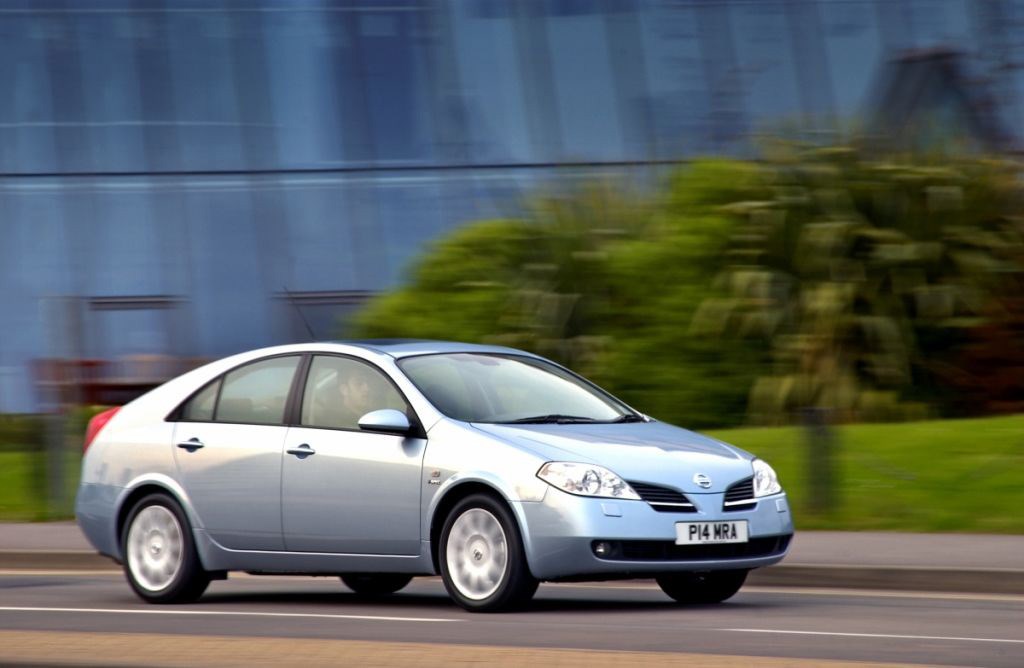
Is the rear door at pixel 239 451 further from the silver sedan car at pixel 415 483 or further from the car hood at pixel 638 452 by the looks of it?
the car hood at pixel 638 452

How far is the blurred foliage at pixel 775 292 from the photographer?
18.7 meters

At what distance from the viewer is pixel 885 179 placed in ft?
63.7

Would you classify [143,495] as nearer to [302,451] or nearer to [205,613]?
[205,613]

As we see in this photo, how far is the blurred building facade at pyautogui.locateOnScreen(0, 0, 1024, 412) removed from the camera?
91.4ft

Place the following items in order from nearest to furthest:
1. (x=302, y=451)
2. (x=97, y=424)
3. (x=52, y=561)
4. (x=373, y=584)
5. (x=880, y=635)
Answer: (x=880, y=635)
(x=302, y=451)
(x=373, y=584)
(x=97, y=424)
(x=52, y=561)

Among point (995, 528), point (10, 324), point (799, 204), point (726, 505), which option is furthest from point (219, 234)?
point (726, 505)

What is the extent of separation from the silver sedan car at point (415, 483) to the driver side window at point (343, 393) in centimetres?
1

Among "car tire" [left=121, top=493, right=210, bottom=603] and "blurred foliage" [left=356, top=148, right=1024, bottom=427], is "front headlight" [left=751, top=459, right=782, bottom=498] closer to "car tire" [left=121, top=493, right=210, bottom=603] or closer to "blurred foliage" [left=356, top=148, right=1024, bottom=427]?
"car tire" [left=121, top=493, right=210, bottom=603]

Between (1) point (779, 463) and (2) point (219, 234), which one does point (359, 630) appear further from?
(2) point (219, 234)

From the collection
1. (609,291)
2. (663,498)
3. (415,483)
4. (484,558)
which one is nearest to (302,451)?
(415,483)

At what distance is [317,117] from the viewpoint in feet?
93.9

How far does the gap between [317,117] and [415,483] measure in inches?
777

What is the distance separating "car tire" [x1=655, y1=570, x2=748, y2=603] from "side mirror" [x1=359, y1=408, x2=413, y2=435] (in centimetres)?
156

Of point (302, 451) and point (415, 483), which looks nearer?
point (415, 483)
